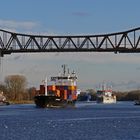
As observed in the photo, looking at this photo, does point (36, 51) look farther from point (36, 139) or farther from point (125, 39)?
point (36, 139)

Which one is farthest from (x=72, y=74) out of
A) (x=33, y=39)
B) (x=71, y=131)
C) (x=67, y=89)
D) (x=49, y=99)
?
(x=71, y=131)

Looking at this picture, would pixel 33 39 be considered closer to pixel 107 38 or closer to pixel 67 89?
pixel 107 38

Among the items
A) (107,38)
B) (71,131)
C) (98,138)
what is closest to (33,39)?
(107,38)

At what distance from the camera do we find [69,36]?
5640 inches

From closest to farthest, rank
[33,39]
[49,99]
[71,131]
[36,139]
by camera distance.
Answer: [36,139] → [71,131] → [33,39] → [49,99]

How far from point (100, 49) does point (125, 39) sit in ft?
20.3

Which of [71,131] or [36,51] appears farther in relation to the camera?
[36,51]

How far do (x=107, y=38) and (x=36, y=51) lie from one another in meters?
14.7

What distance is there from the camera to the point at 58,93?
167 meters

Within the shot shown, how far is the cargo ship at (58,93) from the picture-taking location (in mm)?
162625

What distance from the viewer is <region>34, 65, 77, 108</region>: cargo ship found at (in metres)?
163

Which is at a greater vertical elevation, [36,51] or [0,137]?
[36,51]

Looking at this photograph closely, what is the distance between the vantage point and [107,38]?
459ft

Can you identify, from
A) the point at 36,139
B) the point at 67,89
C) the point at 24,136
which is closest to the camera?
the point at 36,139
